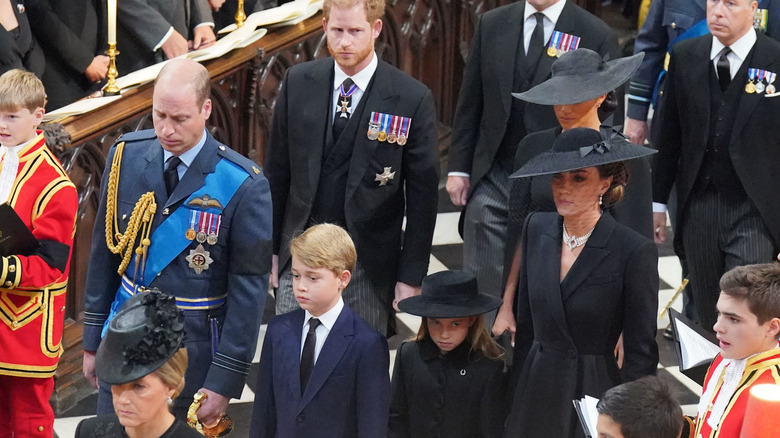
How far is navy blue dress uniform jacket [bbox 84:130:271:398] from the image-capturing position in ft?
11.4

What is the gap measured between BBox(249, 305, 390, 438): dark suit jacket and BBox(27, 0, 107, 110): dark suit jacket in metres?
2.67

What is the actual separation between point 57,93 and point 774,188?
3252mm

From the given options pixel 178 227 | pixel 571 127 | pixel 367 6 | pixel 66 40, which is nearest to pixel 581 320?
pixel 571 127

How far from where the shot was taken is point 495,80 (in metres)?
4.64

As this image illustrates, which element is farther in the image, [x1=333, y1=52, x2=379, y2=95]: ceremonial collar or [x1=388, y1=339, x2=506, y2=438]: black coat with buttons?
[x1=333, y1=52, x2=379, y2=95]: ceremonial collar

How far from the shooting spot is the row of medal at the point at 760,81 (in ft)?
14.7

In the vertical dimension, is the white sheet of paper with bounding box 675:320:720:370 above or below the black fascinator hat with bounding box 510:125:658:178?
below

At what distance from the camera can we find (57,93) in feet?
18.5

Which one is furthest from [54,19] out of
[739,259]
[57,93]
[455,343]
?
[739,259]

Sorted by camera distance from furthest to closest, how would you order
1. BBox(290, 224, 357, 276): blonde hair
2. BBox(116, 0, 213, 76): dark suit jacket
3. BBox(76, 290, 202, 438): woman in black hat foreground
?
1. BBox(116, 0, 213, 76): dark suit jacket
2. BBox(290, 224, 357, 276): blonde hair
3. BBox(76, 290, 202, 438): woman in black hat foreground

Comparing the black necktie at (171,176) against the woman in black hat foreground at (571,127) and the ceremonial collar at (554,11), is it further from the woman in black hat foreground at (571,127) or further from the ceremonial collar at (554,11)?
the ceremonial collar at (554,11)

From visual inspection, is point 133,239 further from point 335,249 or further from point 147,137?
point 335,249

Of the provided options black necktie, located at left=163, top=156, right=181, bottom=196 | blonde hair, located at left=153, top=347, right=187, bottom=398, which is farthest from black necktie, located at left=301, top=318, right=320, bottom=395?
black necktie, located at left=163, top=156, right=181, bottom=196

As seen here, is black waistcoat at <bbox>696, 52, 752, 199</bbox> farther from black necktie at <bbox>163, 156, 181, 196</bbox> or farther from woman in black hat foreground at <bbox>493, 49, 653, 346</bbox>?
black necktie at <bbox>163, 156, 181, 196</bbox>
